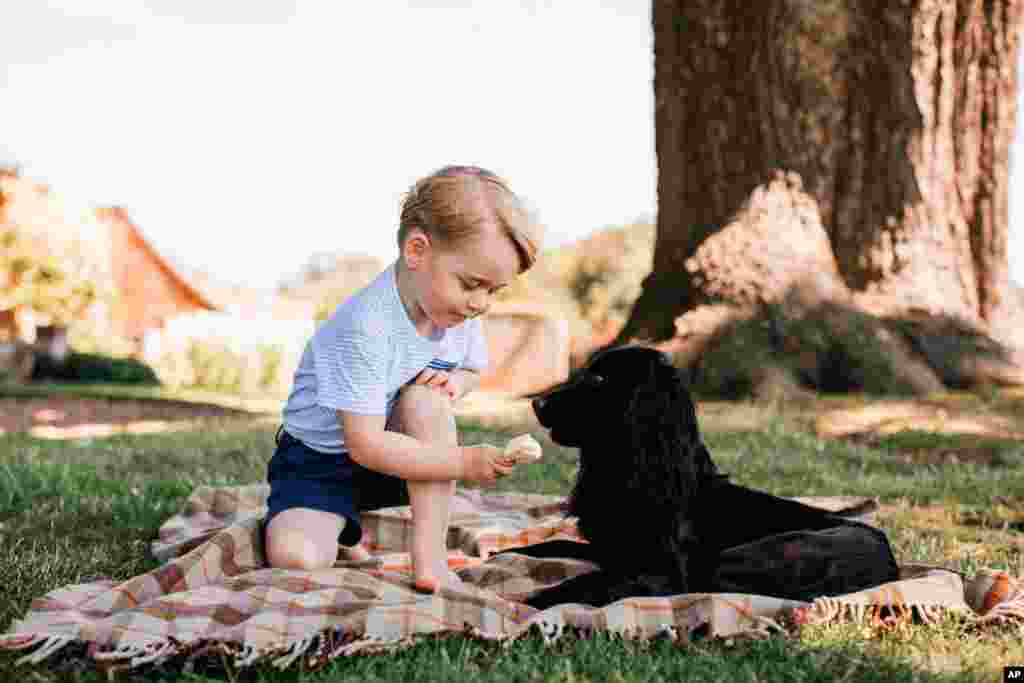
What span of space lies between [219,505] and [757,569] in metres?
2.10

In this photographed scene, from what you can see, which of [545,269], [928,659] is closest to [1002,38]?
[928,659]

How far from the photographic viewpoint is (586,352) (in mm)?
8031

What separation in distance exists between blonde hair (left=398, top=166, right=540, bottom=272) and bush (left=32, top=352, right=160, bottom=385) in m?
13.6

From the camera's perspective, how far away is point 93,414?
412 inches

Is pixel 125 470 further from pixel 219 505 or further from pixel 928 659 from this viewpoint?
pixel 928 659

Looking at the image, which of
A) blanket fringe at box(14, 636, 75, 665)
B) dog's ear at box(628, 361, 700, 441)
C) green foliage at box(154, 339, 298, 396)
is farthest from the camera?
green foliage at box(154, 339, 298, 396)

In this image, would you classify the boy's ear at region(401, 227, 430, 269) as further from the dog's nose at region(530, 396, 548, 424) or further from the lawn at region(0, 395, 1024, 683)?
the lawn at region(0, 395, 1024, 683)

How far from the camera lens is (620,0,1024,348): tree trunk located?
6883 millimetres

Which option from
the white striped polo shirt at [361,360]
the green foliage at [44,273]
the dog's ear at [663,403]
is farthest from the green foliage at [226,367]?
the dog's ear at [663,403]

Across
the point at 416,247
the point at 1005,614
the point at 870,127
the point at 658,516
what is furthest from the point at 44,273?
the point at 1005,614

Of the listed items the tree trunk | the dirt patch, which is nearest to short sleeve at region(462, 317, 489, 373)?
the tree trunk

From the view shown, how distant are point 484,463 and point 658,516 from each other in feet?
1.65

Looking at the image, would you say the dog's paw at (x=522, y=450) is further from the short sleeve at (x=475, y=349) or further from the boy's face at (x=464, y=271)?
the short sleeve at (x=475, y=349)

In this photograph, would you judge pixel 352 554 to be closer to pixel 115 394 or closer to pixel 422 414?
pixel 422 414
